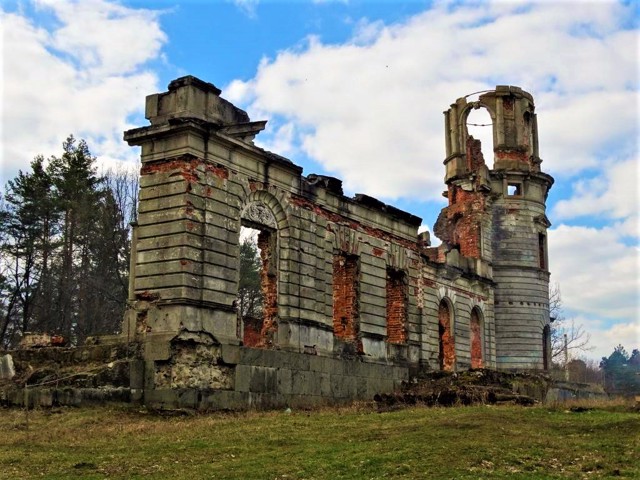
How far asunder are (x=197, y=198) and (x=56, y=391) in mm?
4701

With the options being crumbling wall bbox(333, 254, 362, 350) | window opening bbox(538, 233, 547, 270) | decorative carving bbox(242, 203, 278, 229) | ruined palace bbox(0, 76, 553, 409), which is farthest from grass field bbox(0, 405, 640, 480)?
window opening bbox(538, 233, 547, 270)

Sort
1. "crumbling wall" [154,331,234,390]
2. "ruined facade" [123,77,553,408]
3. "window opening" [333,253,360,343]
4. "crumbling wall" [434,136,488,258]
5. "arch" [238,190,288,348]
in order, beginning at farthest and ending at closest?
"crumbling wall" [434,136,488,258] < "window opening" [333,253,360,343] < "arch" [238,190,288,348] < "ruined facade" [123,77,553,408] < "crumbling wall" [154,331,234,390]

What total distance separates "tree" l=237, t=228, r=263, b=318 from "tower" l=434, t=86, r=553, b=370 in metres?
10.1

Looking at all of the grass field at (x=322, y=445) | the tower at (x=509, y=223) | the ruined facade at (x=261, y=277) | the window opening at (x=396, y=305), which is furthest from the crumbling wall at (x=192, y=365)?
the tower at (x=509, y=223)

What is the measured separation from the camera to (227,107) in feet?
61.1

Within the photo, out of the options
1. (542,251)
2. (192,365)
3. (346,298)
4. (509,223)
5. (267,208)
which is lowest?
(192,365)

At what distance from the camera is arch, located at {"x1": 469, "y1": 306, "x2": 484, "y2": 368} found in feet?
121

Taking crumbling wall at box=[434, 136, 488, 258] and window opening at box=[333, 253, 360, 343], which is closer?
window opening at box=[333, 253, 360, 343]

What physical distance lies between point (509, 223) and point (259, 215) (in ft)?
74.1

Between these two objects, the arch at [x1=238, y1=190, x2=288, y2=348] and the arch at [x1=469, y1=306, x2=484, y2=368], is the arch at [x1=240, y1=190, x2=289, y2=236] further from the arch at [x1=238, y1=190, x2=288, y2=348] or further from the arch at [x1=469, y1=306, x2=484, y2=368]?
the arch at [x1=469, y1=306, x2=484, y2=368]

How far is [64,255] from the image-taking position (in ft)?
121

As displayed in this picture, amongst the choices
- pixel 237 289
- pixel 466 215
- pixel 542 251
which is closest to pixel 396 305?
pixel 237 289

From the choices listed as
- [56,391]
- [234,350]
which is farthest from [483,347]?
[56,391]

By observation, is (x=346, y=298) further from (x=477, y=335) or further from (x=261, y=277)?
(x=477, y=335)
